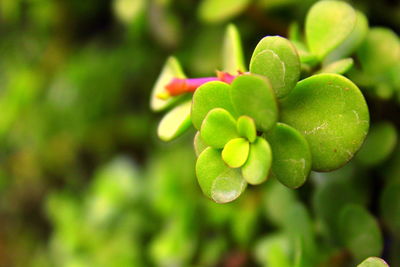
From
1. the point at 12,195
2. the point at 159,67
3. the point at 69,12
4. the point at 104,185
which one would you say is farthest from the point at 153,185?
the point at 12,195

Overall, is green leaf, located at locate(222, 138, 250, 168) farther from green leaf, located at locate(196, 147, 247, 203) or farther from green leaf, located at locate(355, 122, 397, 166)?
green leaf, located at locate(355, 122, 397, 166)

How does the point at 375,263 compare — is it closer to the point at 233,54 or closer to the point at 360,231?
the point at 360,231

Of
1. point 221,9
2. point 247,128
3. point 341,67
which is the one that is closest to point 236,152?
point 247,128

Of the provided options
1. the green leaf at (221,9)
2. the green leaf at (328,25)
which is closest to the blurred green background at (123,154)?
the green leaf at (221,9)

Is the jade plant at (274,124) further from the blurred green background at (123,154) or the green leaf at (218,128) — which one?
the blurred green background at (123,154)

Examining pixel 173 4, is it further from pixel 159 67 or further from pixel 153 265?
pixel 153 265
